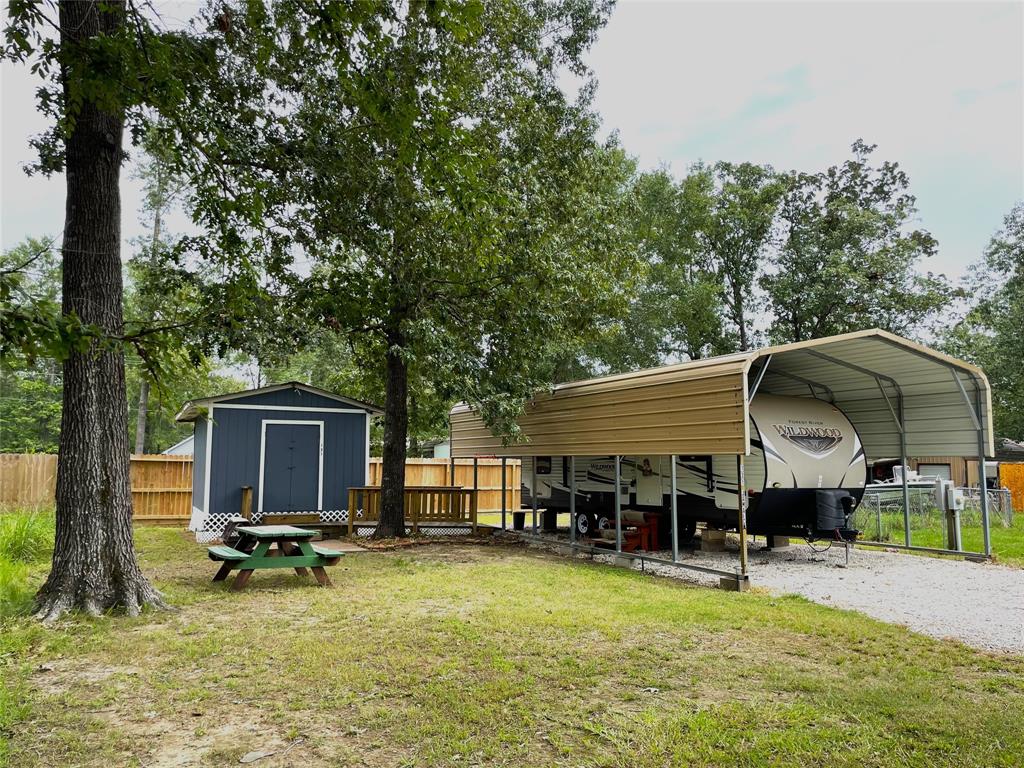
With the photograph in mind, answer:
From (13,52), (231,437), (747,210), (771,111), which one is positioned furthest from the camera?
(747,210)

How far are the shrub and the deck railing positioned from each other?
202 inches

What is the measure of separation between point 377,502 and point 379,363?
3.15 m

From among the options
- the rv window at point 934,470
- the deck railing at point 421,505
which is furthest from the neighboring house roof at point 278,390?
the rv window at point 934,470

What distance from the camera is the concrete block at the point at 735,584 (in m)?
8.52

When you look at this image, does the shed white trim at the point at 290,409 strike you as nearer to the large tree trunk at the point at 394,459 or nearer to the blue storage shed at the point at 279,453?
the blue storage shed at the point at 279,453

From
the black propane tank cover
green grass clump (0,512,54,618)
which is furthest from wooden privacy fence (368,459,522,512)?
the black propane tank cover

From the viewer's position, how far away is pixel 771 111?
1727cm

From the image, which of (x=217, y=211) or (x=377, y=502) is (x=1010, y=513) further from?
(x=217, y=211)

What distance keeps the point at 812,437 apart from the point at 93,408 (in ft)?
33.2

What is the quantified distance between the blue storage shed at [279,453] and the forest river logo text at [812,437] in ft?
28.8

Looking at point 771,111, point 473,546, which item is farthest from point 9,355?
point 771,111

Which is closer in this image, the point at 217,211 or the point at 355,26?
the point at 355,26

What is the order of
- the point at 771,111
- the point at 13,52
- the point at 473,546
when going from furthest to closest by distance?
the point at 771,111 → the point at 473,546 → the point at 13,52

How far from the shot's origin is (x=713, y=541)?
42.0ft
